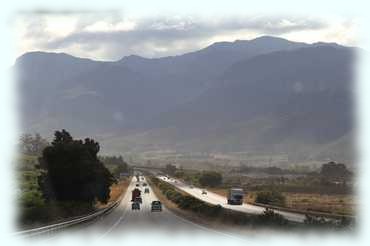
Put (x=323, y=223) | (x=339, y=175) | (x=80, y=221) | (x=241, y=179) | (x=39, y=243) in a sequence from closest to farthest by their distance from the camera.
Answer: (x=39, y=243) → (x=323, y=223) → (x=80, y=221) → (x=339, y=175) → (x=241, y=179)

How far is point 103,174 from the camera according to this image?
2606 inches

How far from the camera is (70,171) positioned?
57.8 m

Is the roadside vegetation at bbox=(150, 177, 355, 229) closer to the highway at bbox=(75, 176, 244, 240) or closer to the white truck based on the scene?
the highway at bbox=(75, 176, 244, 240)

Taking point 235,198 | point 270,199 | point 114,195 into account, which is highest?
point 114,195

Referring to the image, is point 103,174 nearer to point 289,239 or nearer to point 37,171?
point 37,171

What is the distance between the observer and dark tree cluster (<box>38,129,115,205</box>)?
56.9 metres

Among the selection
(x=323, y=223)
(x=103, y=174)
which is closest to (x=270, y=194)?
(x=103, y=174)

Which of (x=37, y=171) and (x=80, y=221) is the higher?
(x=37, y=171)

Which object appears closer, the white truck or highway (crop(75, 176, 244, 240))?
highway (crop(75, 176, 244, 240))

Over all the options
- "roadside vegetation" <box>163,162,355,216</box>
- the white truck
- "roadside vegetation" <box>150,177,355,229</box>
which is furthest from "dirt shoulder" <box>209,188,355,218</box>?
"roadside vegetation" <box>150,177,355,229</box>

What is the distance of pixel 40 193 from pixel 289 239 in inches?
1069

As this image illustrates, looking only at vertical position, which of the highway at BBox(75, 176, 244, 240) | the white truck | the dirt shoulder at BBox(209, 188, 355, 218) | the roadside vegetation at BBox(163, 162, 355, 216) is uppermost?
the roadside vegetation at BBox(163, 162, 355, 216)

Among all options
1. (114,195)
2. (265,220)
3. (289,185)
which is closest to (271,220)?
(265,220)

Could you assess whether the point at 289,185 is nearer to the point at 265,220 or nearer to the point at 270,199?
the point at 270,199
